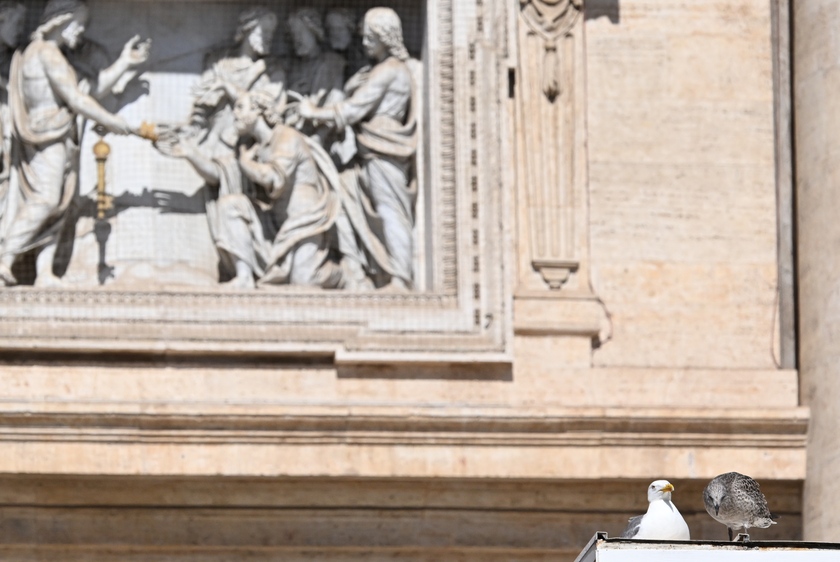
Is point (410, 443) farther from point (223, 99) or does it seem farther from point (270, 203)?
point (223, 99)

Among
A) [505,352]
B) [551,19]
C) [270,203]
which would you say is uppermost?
[551,19]

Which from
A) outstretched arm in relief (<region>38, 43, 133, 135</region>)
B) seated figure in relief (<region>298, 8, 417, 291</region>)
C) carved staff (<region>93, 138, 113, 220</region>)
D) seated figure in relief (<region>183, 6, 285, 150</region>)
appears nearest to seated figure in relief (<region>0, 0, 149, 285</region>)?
outstretched arm in relief (<region>38, 43, 133, 135</region>)

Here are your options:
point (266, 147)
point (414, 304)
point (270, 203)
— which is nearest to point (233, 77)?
point (266, 147)

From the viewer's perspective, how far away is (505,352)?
15.8m

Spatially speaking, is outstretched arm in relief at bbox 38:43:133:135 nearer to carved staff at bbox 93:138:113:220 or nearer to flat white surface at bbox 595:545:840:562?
carved staff at bbox 93:138:113:220

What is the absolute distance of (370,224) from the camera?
16266 millimetres

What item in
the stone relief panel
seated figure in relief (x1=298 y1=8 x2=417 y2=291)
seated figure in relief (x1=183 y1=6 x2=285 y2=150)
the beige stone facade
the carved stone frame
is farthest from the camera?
seated figure in relief (x1=183 y1=6 x2=285 y2=150)

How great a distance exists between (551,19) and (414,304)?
1.72 m

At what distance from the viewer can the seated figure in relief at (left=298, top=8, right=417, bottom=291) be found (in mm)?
16172

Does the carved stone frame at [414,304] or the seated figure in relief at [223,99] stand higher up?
the seated figure in relief at [223,99]

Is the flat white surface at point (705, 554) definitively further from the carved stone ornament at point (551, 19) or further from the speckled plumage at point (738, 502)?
the carved stone ornament at point (551, 19)

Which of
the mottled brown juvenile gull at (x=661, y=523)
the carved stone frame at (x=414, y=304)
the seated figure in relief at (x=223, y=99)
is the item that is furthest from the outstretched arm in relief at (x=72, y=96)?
the mottled brown juvenile gull at (x=661, y=523)

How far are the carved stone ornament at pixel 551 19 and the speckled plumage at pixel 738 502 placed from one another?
440 centimetres

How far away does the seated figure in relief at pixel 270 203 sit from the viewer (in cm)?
1606
